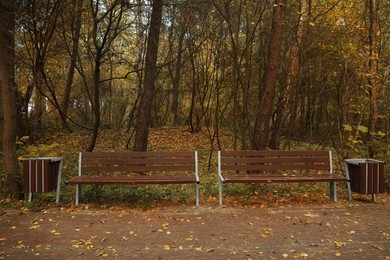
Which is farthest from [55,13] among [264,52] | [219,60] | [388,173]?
[388,173]

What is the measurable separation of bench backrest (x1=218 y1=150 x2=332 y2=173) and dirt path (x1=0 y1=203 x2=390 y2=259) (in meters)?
0.82

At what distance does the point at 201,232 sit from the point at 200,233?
0.04 m

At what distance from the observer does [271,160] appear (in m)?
5.96

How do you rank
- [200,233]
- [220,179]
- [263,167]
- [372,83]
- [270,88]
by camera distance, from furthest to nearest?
1. [372,83]
2. [270,88]
3. [263,167]
4. [220,179]
5. [200,233]

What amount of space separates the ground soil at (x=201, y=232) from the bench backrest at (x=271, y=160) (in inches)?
29.5

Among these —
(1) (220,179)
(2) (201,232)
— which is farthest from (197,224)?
(1) (220,179)

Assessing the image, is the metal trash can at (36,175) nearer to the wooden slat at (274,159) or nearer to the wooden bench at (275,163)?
the wooden bench at (275,163)

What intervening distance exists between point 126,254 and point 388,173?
18.1 feet

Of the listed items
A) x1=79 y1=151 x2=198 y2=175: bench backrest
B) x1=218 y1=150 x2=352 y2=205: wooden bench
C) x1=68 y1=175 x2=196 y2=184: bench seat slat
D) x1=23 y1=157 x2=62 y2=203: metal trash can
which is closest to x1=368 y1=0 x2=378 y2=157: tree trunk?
x1=218 y1=150 x2=352 y2=205: wooden bench

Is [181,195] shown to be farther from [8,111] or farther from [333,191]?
[8,111]

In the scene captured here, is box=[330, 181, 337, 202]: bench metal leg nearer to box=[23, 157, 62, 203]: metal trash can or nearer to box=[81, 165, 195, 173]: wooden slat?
box=[81, 165, 195, 173]: wooden slat

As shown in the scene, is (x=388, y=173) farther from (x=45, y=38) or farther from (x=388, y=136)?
(x=45, y=38)

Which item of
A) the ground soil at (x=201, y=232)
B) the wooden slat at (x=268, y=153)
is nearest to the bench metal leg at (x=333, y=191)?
the ground soil at (x=201, y=232)

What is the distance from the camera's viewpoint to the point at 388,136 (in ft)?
25.5
